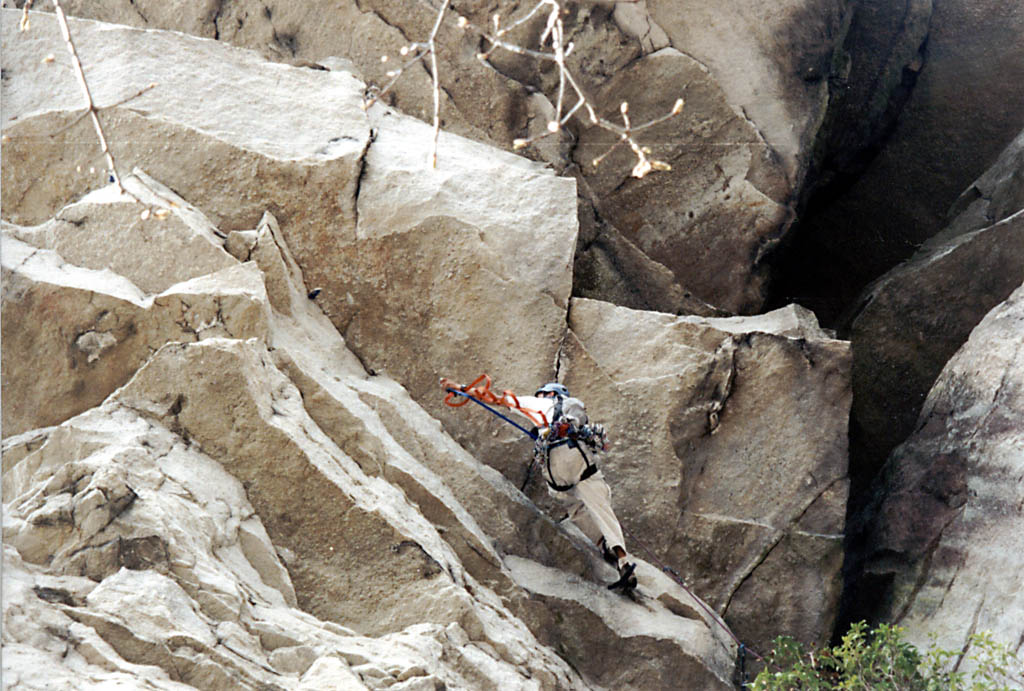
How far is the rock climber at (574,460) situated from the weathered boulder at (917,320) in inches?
165

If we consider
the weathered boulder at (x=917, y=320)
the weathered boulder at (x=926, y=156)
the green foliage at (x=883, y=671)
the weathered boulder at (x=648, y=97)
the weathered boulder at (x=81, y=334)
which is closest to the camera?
the green foliage at (x=883, y=671)

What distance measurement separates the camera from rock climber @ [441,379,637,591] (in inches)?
320

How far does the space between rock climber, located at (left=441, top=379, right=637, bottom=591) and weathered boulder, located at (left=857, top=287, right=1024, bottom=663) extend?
257 centimetres

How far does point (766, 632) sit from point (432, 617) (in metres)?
3.76

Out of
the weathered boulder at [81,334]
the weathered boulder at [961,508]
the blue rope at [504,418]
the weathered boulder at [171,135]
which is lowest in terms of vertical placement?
the weathered boulder at [961,508]

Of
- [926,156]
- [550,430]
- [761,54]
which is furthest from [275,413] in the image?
[926,156]

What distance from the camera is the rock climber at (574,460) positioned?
812 centimetres

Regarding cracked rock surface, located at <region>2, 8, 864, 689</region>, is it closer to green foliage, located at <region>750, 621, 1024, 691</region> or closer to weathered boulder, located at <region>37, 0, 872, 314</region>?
green foliage, located at <region>750, 621, 1024, 691</region>

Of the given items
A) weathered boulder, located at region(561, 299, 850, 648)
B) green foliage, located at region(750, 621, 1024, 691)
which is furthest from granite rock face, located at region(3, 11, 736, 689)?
green foliage, located at region(750, 621, 1024, 691)

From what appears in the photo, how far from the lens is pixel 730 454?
9.32m

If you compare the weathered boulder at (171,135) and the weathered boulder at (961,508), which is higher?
the weathered boulder at (171,135)

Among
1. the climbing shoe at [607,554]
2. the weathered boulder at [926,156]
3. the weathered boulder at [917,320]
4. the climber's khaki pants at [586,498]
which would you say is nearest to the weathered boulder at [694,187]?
the weathered boulder at [917,320]

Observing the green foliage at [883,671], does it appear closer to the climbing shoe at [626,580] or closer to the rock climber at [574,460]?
the climbing shoe at [626,580]

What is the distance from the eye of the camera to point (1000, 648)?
6762 millimetres
